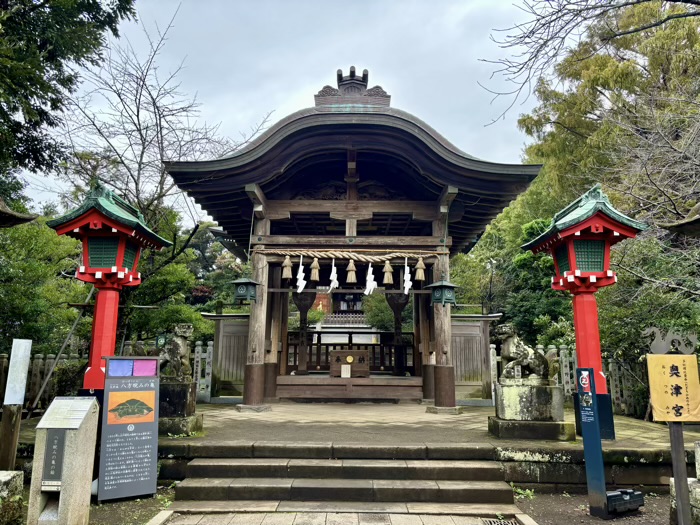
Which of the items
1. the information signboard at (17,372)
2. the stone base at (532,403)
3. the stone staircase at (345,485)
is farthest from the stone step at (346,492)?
the information signboard at (17,372)

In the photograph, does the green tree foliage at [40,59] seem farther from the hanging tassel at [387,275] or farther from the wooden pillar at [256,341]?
the hanging tassel at [387,275]

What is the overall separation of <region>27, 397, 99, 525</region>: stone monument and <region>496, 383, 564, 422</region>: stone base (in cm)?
499

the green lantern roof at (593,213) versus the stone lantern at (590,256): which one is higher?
the green lantern roof at (593,213)

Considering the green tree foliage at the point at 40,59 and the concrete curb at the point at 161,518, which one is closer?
the concrete curb at the point at 161,518

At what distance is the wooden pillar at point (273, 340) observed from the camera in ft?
34.0

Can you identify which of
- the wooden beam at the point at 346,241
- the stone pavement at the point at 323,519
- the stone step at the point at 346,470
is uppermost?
the wooden beam at the point at 346,241

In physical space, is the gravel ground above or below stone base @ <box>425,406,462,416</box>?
below

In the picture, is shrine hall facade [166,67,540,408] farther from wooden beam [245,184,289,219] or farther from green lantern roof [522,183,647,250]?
green lantern roof [522,183,647,250]

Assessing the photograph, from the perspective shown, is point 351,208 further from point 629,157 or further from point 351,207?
point 629,157

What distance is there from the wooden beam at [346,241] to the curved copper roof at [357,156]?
3.42 feet

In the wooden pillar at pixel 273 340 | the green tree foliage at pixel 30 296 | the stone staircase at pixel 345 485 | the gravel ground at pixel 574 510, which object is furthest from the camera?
the wooden pillar at pixel 273 340

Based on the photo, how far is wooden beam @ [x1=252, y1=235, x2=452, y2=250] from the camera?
9.11 meters

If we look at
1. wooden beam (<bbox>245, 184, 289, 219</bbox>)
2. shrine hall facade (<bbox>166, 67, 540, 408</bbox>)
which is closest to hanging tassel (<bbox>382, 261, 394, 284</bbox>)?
shrine hall facade (<bbox>166, 67, 540, 408</bbox>)

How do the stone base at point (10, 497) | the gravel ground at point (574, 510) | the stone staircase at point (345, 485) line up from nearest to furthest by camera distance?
the stone base at point (10, 497) → the gravel ground at point (574, 510) → the stone staircase at point (345, 485)
